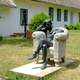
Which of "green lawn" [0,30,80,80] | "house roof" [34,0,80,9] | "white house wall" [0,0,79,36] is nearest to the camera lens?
"green lawn" [0,30,80,80]

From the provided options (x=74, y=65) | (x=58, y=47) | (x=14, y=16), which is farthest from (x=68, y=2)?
(x=58, y=47)

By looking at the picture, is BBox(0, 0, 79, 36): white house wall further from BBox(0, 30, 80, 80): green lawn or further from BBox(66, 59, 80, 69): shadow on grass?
BBox(66, 59, 80, 69): shadow on grass

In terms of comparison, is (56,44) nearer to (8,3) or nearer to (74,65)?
(74,65)

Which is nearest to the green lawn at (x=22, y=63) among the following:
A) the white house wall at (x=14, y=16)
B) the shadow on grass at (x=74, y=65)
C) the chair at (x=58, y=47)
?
the shadow on grass at (x=74, y=65)

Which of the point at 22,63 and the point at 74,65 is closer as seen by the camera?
the point at 74,65

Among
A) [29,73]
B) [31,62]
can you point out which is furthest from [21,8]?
[29,73]

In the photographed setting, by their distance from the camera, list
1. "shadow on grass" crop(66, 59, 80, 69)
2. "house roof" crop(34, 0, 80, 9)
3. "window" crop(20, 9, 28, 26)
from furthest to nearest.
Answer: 1. "house roof" crop(34, 0, 80, 9)
2. "window" crop(20, 9, 28, 26)
3. "shadow on grass" crop(66, 59, 80, 69)

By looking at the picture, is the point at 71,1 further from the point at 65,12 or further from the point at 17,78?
the point at 17,78

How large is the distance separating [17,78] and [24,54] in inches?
121

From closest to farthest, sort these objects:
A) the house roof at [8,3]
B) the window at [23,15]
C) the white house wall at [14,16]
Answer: the house roof at [8,3]
the white house wall at [14,16]
the window at [23,15]

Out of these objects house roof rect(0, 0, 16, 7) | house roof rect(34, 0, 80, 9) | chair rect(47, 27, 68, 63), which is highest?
house roof rect(34, 0, 80, 9)

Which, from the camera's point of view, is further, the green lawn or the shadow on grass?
the shadow on grass

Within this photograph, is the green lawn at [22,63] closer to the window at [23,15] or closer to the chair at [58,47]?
the chair at [58,47]

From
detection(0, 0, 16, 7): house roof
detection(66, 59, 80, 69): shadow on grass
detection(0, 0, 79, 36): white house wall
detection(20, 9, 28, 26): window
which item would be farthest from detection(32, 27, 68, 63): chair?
detection(20, 9, 28, 26): window
